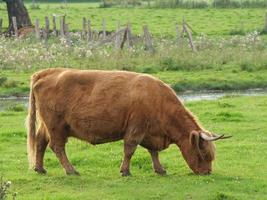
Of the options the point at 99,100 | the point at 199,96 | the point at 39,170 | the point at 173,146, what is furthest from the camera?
the point at 199,96

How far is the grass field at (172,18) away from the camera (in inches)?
1702

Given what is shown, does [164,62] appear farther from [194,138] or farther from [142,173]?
[194,138]

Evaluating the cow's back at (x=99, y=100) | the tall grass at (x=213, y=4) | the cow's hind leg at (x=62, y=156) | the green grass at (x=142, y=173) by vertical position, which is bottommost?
the tall grass at (x=213, y=4)

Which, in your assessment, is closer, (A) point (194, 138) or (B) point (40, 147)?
(A) point (194, 138)

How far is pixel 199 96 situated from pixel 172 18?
86.1 ft

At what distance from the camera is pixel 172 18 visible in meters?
49.8

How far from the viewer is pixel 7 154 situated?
14.5m

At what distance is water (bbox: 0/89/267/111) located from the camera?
23.0 m

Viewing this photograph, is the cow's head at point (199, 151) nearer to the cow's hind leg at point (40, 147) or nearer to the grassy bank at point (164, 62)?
the cow's hind leg at point (40, 147)

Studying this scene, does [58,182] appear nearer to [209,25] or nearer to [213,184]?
[213,184]

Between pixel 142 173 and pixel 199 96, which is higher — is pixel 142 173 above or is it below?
above

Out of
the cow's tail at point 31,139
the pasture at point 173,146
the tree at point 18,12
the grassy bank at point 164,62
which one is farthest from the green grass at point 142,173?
the tree at point 18,12

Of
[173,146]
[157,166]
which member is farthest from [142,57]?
[157,166]

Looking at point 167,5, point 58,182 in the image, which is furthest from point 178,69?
point 167,5
